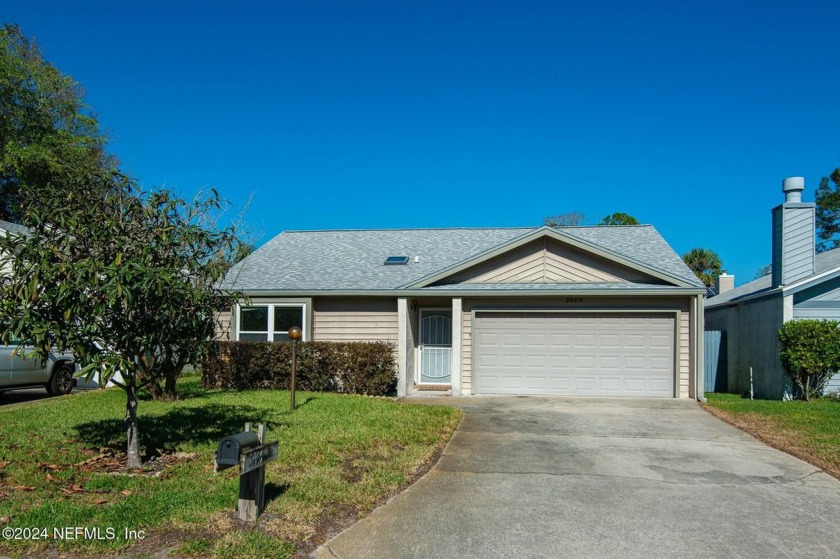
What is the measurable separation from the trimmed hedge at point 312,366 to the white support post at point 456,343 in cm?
141

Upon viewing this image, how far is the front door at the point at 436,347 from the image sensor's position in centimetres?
1612

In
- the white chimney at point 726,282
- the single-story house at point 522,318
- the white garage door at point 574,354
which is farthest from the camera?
the white chimney at point 726,282

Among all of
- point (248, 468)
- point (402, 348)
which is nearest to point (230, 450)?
point (248, 468)

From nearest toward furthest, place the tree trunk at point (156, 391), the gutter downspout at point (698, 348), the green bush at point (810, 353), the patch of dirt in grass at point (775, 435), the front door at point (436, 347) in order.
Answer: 1. the patch of dirt in grass at point (775, 435)
2. the tree trunk at point (156, 391)
3. the green bush at point (810, 353)
4. the gutter downspout at point (698, 348)
5. the front door at point (436, 347)

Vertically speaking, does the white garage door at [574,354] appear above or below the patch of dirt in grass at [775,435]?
above

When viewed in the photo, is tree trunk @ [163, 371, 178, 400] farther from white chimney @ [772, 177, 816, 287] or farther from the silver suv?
white chimney @ [772, 177, 816, 287]

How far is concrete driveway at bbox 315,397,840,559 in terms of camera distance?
4.98m

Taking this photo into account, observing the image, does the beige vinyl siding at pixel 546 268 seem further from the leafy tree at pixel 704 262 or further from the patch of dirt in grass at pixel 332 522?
the leafy tree at pixel 704 262

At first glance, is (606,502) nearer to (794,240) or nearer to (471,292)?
(471,292)

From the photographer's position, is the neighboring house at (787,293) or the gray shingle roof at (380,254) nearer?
the neighboring house at (787,293)

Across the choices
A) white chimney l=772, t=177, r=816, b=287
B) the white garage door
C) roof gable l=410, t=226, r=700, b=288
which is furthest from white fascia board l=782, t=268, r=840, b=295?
the white garage door

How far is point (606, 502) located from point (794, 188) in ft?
40.6

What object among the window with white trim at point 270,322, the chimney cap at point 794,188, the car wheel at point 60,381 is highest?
the chimney cap at point 794,188

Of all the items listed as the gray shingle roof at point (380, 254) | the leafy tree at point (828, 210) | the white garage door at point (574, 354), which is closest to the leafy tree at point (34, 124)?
the gray shingle roof at point (380, 254)
